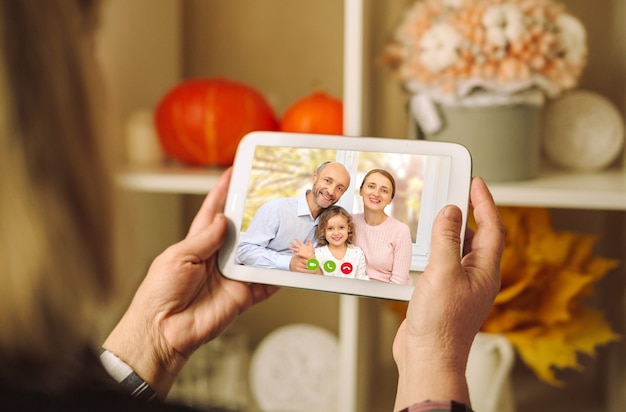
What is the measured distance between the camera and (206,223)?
87 centimetres

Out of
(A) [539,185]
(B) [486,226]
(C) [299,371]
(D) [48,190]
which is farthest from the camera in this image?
(C) [299,371]

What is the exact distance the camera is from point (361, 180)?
2.48 ft

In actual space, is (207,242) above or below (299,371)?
above

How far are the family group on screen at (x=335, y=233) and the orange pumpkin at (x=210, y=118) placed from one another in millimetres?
333

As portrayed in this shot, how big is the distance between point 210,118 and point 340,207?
1.36 ft

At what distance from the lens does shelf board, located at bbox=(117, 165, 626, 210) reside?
88cm

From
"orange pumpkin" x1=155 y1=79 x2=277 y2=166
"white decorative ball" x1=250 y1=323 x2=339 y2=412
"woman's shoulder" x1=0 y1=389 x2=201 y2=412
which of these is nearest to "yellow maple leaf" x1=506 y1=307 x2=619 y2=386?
"white decorative ball" x1=250 y1=323 x2=339 y2=412

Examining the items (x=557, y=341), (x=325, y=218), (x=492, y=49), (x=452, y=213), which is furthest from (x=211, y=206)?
(x=557, y=341)

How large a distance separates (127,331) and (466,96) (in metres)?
0.57

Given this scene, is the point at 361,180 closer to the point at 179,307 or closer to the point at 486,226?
the point at 486,226

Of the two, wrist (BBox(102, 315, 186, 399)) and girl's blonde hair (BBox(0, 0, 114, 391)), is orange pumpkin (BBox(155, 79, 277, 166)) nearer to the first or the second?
wrist (BBox(102, 315, 186, 399))

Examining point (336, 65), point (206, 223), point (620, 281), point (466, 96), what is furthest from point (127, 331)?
point (620, 281)

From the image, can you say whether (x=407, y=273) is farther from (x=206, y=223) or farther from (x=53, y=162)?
(x=53, y=162)

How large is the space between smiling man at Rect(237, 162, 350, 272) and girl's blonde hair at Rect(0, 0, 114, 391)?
0.30 metres
